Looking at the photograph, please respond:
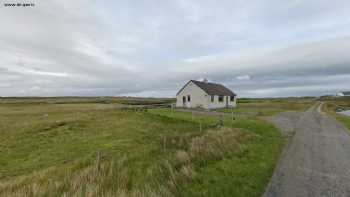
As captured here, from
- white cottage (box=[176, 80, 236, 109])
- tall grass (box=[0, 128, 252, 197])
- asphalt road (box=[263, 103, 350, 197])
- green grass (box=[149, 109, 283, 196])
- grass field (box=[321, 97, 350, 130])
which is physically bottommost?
grass field (box=[321, 97, 350, 130])

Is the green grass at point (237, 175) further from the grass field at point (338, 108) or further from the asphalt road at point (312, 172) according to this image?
the grass field at point (338, 108)

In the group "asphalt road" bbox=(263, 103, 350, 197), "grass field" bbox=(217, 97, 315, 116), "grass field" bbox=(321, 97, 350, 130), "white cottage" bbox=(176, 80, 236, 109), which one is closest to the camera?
"asphalt road" bbox=(263, 103, 350, 197)

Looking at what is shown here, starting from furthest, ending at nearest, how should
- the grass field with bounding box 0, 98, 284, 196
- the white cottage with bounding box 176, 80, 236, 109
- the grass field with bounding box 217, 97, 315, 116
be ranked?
the white cottage with bounding box 176, 80, 236, 109 → the grass field with bounding box 217, 97, 315, 116 → the grass field with bounding box 0, 98, 284, 196

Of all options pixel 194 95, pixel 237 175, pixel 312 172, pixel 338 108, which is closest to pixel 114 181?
pixel 237 175

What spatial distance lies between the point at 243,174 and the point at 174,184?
2.31 m

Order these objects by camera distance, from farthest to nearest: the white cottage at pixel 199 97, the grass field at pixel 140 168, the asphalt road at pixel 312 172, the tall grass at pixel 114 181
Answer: the white cottage at pixel 199 97, the asphalt road at pixel 312 172, the grass field at pixel 140 168, the tall grass at pixel 114 181

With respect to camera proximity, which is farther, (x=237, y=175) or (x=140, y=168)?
(x=140, y=168)

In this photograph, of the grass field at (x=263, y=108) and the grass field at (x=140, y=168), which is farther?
the grass field at (x=263, y=108)

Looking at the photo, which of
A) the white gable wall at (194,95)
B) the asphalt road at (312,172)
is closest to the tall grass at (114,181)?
the asphalt road at (312,172)

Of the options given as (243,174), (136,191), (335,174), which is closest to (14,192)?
(136,191)

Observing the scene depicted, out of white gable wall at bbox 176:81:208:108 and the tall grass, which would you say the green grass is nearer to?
the tall grass

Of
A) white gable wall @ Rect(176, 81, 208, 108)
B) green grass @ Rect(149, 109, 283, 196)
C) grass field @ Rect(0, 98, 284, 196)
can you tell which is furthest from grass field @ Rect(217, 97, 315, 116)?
green grass @ Rect(149, 109, 283, 196)

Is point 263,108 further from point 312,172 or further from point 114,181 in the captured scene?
point 114,181

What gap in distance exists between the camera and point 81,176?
541cm
